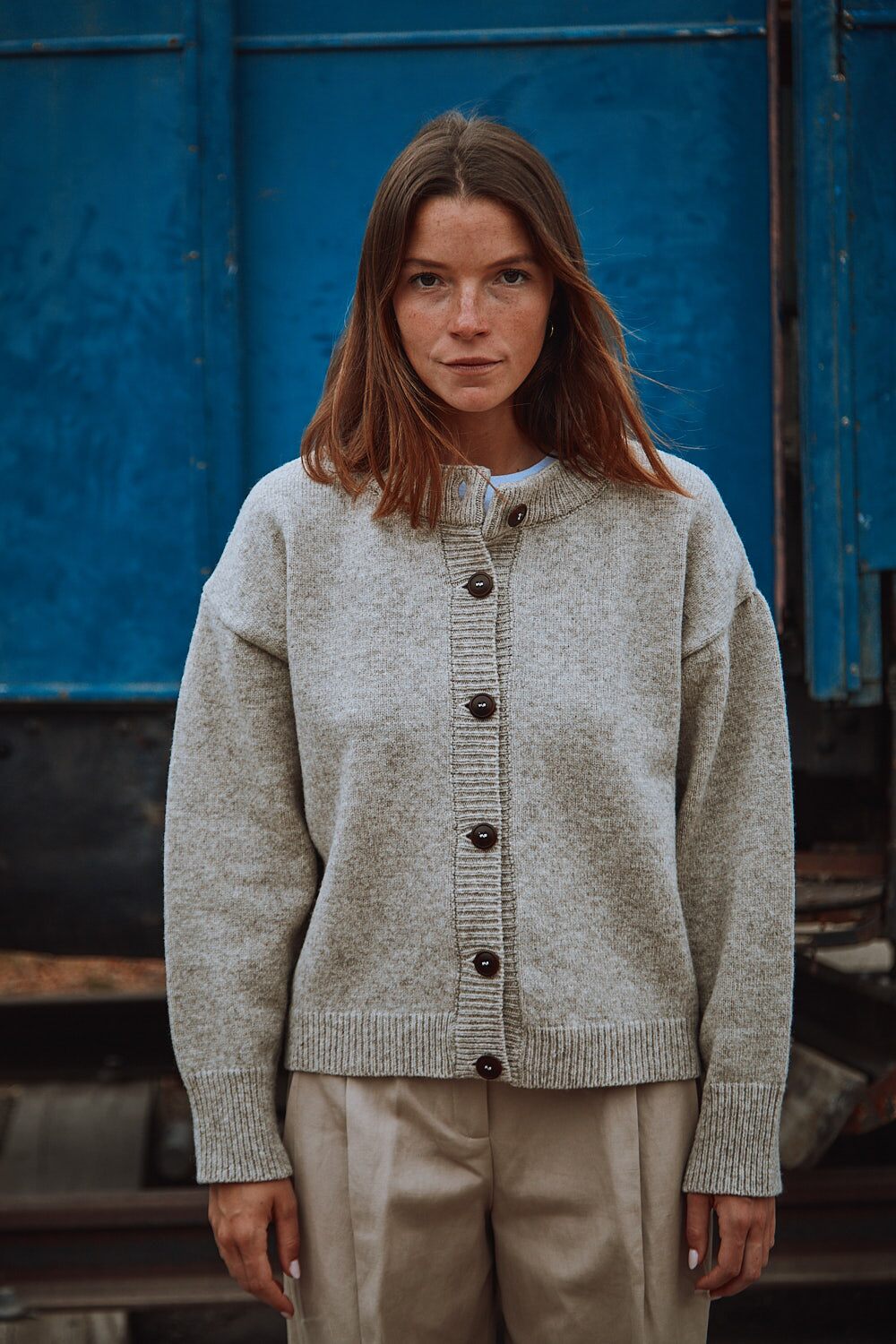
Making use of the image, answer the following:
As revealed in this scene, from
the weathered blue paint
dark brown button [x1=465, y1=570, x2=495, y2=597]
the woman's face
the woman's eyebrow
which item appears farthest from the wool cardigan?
the weathered blue paint

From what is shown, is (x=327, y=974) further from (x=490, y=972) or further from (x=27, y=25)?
(x=27, y=25)

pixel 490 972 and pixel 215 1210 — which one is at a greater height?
pixel 490 972

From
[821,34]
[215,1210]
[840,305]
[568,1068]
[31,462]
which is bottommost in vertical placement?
[215,1210]

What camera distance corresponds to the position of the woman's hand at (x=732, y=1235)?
4.43 feet

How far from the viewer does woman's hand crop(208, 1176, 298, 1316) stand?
136cm

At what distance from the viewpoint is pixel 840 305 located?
236 centimetres

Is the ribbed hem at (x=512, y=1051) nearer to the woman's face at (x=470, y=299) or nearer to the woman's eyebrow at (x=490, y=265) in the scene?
the woman's face at (x=470, y=299)

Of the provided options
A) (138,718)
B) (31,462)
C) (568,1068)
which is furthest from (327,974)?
(31,462)

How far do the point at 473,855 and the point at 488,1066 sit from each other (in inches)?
8.8

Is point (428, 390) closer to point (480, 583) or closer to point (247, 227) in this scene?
point (480, 583)

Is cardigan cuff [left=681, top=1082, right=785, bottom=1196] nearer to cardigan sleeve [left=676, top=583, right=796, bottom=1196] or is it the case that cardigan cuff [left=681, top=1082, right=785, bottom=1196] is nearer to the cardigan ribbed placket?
cardigan sleeve [left=676, top=583, right=796, bottom=1196]

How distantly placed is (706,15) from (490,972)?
2.03m

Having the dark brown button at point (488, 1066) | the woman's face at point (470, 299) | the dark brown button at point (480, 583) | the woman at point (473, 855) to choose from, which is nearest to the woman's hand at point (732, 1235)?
the woman at point (473, 855)

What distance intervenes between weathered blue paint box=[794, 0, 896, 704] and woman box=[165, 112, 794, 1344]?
104cm
